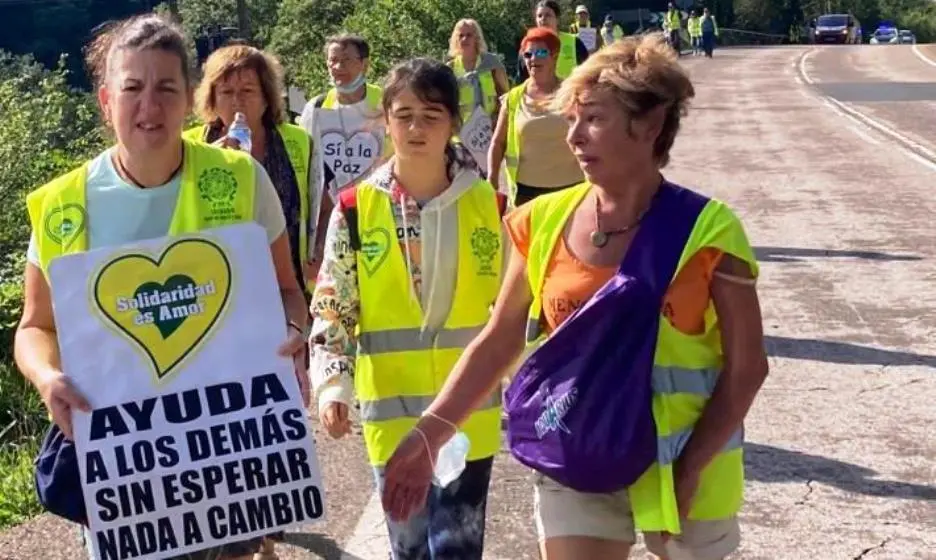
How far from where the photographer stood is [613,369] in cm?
306

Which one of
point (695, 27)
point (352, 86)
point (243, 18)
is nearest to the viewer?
point (352, 86)

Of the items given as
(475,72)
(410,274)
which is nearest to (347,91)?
(475,72)

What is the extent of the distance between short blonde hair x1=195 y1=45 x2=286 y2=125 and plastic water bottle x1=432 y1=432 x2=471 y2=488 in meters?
2.43

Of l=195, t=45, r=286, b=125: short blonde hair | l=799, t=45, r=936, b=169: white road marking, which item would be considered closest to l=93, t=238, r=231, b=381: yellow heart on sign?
l=195, t=45, r=286, b=125: short blonde hair

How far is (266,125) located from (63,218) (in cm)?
245

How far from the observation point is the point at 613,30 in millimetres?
28203

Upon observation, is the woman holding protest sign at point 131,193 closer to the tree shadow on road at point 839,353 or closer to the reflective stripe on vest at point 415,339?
the reflective stripe on vest at point 415,339

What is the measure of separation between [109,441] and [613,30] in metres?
25.9

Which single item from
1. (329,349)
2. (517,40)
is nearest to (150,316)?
(329,349)

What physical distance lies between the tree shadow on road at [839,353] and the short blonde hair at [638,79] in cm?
507

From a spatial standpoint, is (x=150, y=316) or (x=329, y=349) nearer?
(x=150, y=316)

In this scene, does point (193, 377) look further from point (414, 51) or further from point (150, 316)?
point (414, 51)

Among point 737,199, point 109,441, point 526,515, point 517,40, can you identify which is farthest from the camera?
point 517,40

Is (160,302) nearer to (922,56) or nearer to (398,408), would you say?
(398,408)
